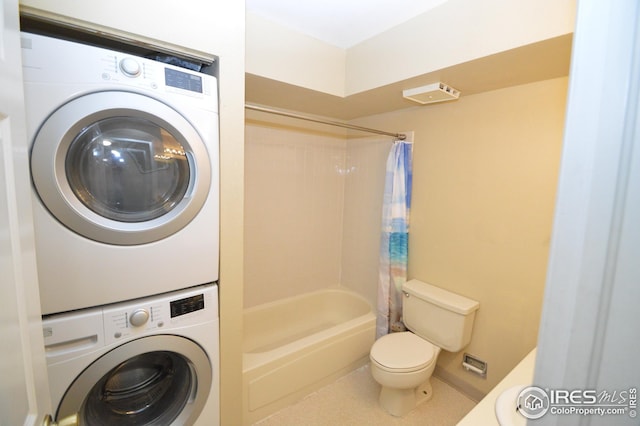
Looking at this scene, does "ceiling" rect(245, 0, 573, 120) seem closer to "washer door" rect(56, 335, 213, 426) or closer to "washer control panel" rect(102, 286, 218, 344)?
"washer control panel" rect(102, 286, 218, 344)

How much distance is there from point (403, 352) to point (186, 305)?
1404 mm

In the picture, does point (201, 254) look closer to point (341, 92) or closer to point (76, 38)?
point (76, 38)

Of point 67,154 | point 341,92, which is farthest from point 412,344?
point 67,154

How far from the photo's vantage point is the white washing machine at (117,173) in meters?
0.85

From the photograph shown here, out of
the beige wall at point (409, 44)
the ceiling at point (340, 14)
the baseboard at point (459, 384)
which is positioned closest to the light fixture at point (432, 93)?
the beige wall at point (409, 44)

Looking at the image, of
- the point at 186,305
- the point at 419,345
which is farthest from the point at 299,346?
the point at 186,305

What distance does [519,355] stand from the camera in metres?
1.71

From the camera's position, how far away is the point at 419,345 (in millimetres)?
1851

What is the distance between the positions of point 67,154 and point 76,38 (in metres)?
0.59

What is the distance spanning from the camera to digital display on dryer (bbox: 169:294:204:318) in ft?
3.64

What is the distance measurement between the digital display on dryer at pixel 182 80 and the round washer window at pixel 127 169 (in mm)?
181

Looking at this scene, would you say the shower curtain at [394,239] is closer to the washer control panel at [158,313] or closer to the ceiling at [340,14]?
the ceiling at [340,14]

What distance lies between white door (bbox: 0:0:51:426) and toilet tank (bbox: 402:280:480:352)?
1.95m

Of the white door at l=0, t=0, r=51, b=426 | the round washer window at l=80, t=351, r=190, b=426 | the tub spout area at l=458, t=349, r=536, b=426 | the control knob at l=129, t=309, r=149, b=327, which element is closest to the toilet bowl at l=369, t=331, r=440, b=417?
the tub spout area at l=458, t=349, r=536, b=426
